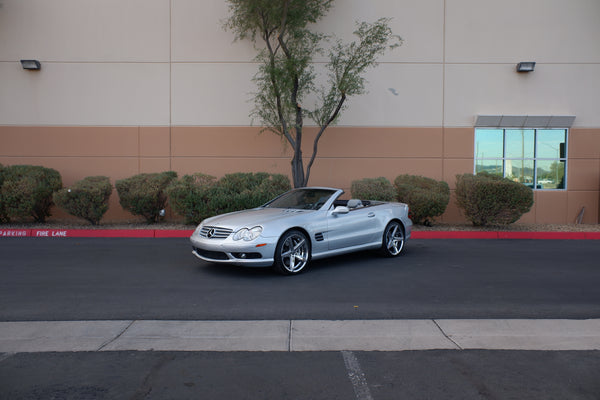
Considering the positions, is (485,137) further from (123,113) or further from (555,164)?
(123,113)

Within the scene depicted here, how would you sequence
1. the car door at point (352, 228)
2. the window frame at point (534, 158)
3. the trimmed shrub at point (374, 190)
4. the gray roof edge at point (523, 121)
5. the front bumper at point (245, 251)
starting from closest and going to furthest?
1. the front bumper at point (245, 251)
2. the car door at point (352, 228)
3. the trimmed shrub at point (374, 190)
4. the gray roof edge at point (523, 121)
5. the window frame at point (534, 158)

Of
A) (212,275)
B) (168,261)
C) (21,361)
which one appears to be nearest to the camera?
(21,361)

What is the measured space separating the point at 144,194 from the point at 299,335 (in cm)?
958

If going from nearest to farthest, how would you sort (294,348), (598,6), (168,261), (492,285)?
(294,348) → (492,285) → (168,261) → (598,6)

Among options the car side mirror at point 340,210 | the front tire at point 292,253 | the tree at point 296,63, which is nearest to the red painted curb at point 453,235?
the tree at point 296,63

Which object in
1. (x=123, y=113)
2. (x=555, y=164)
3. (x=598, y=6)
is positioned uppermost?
(x=598, y=6)

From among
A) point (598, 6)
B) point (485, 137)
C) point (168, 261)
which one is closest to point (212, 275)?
point (168, 261)

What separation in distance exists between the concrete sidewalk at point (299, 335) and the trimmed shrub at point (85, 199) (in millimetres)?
8532

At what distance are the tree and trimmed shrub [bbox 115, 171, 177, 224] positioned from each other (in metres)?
3.51

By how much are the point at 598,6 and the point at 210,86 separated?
40.5 ft

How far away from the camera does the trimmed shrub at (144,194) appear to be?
13383 millimetres

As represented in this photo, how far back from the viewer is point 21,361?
4.18m

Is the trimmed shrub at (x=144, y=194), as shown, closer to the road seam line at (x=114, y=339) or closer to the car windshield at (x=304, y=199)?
the car windshield at (x=304, y=199)

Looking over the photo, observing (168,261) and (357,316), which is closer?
(357,316)
